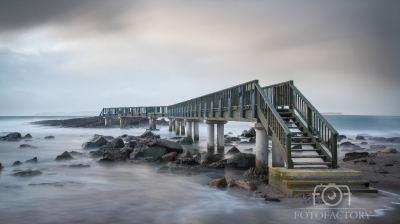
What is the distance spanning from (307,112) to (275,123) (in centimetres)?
139

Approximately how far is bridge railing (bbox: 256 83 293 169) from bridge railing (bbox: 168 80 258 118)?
696mm

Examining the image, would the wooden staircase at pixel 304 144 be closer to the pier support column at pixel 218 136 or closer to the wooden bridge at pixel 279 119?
the wooden bridge at pixel 279 119

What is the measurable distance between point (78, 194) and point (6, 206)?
6.75 feet

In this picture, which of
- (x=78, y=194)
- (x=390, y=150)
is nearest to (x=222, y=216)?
(x=78, y=194)

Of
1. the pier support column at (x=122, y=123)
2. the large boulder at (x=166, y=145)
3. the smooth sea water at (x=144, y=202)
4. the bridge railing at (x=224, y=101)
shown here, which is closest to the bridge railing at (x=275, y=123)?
the bridge railing at (x=224, y=101)

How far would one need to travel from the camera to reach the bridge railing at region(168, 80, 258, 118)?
13.7 meters

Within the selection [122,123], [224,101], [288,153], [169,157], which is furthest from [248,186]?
[122,123]

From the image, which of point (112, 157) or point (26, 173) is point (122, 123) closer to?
point (112, 157)

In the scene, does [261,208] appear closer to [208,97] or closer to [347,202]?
[347,202]

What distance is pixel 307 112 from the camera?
433 inches

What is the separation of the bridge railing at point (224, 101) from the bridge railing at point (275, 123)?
696 mm

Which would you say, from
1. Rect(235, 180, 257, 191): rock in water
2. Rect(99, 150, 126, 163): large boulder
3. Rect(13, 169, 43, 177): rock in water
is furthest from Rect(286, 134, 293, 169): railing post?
Rect(13, 169, 43, 177): rock in water

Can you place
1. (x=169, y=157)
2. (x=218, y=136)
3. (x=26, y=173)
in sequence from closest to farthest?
1. (x=26, y=173)
2. (x=169, y=157)
3. (x=218, y=136)

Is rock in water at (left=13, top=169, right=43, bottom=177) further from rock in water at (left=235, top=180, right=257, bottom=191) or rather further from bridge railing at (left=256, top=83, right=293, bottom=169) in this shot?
bridge railing at (left=256, top=83, right=293, bottom=169)
